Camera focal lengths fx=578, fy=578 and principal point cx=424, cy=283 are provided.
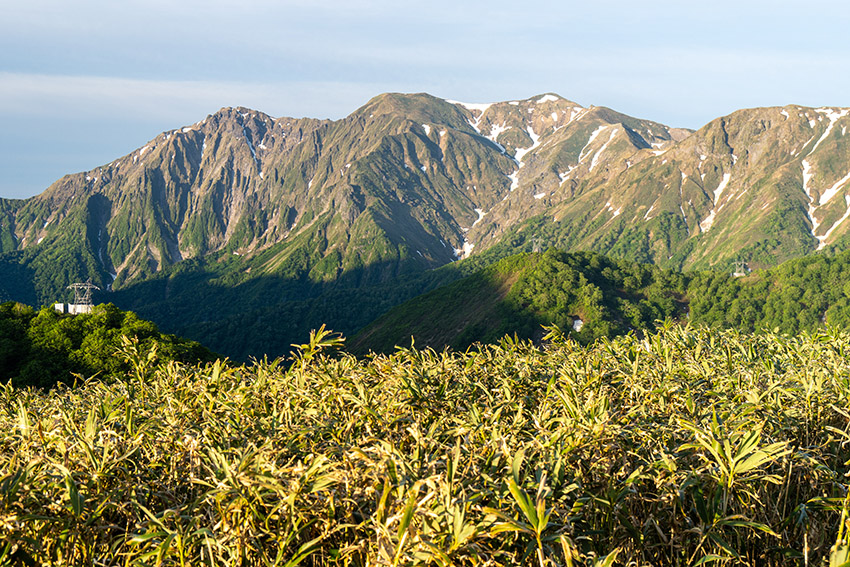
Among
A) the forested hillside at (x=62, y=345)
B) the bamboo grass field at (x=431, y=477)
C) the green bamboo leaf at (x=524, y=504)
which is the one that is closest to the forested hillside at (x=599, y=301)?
the forested hillside at (x=62, y=345)

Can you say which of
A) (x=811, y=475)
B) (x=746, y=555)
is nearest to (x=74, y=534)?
(x=746, y=555)

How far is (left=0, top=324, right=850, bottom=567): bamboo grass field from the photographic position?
17.2 feet

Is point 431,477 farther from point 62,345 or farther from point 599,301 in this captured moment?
point 599,301

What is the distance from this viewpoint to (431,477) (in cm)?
500

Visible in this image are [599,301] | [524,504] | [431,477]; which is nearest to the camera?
[524,504]

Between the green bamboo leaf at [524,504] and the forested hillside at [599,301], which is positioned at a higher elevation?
the green bamboo leaf at [524,504]

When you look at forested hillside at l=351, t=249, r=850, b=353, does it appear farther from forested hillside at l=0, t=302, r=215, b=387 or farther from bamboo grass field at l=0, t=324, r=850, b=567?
bamboo grass field at l=0, t=324, r=850, b=567

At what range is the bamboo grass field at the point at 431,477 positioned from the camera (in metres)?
5.25

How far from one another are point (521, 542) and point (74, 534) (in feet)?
14.3

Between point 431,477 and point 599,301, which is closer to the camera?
point 431,477

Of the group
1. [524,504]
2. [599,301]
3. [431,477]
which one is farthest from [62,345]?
[599,301]

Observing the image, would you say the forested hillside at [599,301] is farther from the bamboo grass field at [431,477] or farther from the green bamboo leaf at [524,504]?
the green bamboo leaf at [524,504]

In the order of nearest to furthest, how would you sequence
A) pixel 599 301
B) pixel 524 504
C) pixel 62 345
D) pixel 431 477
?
pixel 524 504, pixel 431 477, pixel 62 345, pixel 599 301

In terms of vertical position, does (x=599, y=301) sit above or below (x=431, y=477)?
below
